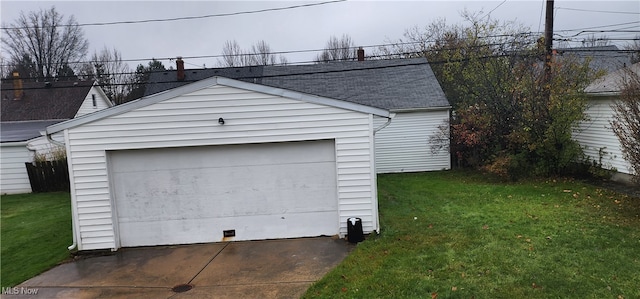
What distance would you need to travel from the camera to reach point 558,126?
11.5 m

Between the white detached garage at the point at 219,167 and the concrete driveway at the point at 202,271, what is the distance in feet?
1.34

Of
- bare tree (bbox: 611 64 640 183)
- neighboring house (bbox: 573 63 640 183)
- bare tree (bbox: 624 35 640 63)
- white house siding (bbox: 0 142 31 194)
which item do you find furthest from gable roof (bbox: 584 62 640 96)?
white house siding (bbox: 0 142 31 194)

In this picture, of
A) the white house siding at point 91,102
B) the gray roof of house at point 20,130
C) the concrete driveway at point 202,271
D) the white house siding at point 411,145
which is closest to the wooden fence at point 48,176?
the gray roof of house at point 20,130

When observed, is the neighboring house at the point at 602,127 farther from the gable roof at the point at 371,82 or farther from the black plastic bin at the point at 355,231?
the black plastic bin at the point at 355,231

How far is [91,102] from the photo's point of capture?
2536 centimetres

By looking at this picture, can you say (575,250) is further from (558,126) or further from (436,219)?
(558,126)

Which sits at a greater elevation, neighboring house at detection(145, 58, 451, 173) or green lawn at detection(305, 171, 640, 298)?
neighboring house at detection(145, 58, 451, 173)

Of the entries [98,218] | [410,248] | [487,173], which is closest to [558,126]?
[487,173]

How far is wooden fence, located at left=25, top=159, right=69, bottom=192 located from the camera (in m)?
14.9

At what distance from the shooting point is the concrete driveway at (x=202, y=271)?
5.29m

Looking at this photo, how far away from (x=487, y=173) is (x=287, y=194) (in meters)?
8.75

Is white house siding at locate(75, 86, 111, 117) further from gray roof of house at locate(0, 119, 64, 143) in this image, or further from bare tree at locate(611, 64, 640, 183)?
bare tree at locate(611, 64, 640, 183)

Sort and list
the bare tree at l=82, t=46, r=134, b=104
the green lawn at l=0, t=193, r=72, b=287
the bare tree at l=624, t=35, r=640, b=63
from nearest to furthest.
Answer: the green lawn at l=0, t=193, r=72, b=287 → the bare tree at l=624, t=35, r=640, b=63 → the bare tree at l=82, t=46, r=134, b=104

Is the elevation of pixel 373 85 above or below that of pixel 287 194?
above
